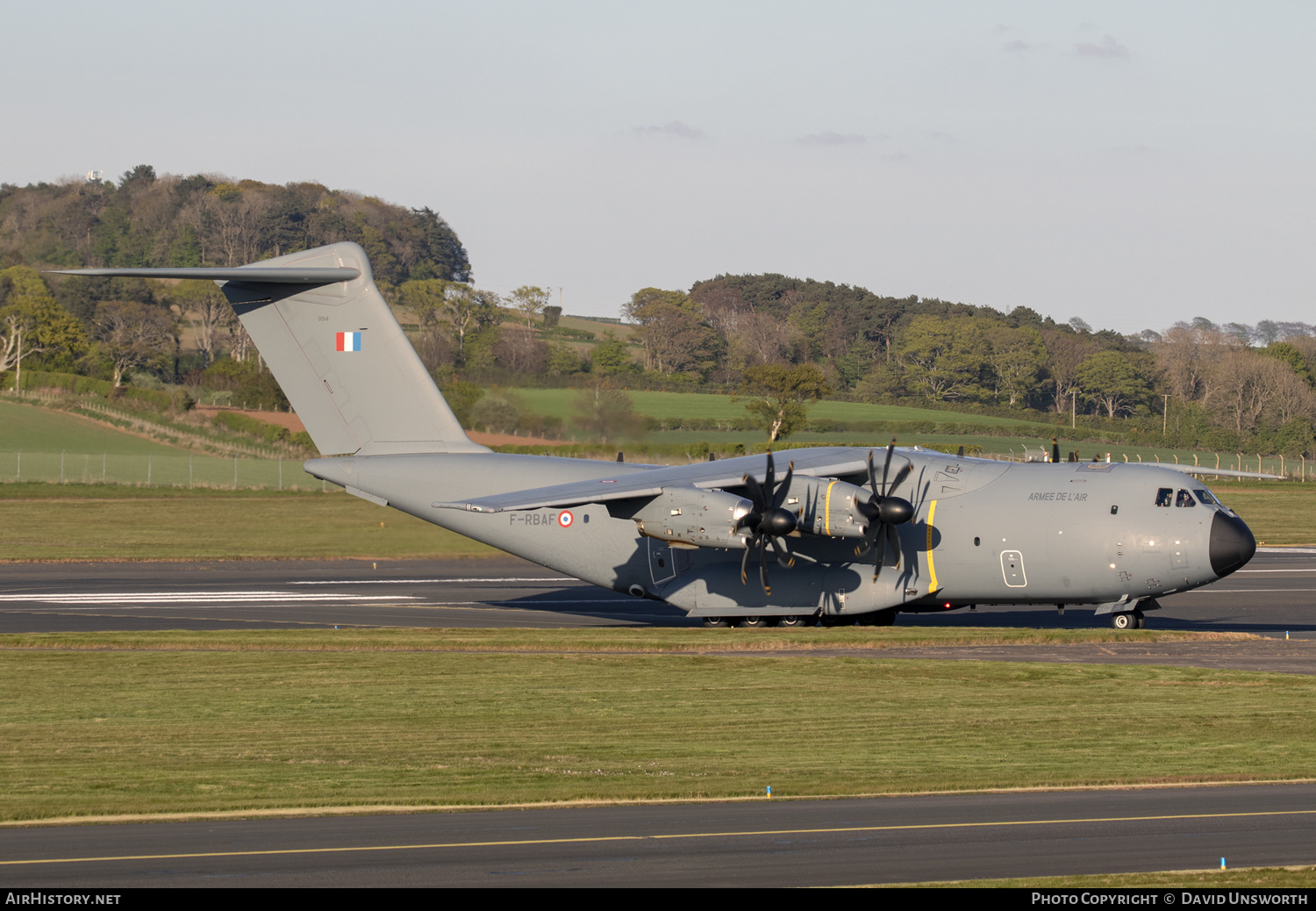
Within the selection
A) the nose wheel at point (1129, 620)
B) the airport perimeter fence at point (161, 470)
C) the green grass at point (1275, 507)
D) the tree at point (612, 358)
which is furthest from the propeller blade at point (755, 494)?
the green grass at point (1275, 507)

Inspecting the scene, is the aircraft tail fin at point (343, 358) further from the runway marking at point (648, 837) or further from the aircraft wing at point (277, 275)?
the runway marking at point (648, 837)

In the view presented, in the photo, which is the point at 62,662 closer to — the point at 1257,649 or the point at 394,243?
the point at 1257,649

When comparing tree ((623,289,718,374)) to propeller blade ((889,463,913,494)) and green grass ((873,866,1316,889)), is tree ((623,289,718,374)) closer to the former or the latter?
propeller blade ((889,463,913,494))

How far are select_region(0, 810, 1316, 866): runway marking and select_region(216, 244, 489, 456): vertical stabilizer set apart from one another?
57.1 feet

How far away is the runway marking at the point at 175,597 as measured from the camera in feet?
98.3

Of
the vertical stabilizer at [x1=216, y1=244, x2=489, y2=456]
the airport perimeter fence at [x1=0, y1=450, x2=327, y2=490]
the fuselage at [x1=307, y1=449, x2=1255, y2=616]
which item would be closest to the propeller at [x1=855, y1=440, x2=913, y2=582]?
the fuselage at [x1=307, y1=449, x2=1255, y2=616]

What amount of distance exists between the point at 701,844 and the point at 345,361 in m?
18.7

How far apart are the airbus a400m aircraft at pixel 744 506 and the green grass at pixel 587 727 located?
3.22 metres

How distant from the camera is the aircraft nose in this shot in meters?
22.9

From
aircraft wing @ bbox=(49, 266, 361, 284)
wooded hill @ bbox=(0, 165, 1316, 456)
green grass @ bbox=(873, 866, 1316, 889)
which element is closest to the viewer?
green grass @ bbox=(873, 866, 1316, 889)

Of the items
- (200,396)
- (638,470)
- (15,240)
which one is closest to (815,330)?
(200,396)

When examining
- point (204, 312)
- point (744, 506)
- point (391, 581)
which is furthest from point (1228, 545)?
point (204, 312)

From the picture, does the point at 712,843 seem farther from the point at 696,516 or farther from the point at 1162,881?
the point at 696,516

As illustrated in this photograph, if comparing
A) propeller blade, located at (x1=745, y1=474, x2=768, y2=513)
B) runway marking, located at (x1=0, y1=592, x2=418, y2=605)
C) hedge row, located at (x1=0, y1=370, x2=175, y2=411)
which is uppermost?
hedge row, located at (x1=0, y1=370, x2=175, y2=411)
